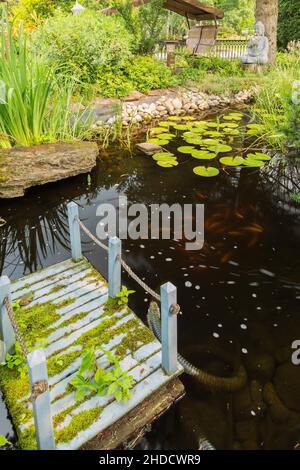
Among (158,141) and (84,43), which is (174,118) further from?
(84,43)

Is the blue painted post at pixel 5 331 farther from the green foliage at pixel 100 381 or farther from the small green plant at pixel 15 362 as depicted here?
the green foliage at pixel 100 381

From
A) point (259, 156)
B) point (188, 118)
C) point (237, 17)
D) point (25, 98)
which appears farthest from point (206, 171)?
point (237, 17)

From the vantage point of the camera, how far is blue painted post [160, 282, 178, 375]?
71.4 inches

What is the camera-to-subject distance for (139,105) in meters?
7.61

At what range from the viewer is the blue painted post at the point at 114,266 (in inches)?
94.2

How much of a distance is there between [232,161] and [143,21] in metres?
6.61

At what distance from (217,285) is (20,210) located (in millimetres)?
2401

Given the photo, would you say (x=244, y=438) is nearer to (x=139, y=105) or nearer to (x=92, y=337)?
(x=92, y=337)

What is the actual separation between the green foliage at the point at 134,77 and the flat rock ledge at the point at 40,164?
299 cm

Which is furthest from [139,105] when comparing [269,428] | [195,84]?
[269,428]

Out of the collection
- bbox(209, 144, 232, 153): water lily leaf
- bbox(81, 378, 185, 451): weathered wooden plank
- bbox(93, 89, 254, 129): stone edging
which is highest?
bbox(93, 89, 254, 129): stone edging

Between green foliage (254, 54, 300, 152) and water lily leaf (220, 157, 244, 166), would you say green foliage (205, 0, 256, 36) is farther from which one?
water lily leaf (220, 157, 244, 166)

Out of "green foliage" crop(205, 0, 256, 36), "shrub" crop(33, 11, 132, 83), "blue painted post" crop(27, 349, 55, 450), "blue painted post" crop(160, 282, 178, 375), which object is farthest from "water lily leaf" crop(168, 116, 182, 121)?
"green foliage" crop(205, 0, 256, 36)

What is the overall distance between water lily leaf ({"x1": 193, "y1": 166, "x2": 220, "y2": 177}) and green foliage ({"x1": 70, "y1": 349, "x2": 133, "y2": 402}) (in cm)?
329
